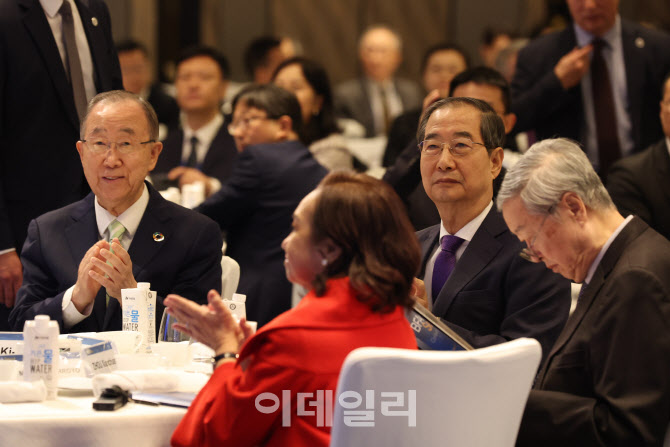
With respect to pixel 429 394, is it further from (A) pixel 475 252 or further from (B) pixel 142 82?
(B) pixel 142 82

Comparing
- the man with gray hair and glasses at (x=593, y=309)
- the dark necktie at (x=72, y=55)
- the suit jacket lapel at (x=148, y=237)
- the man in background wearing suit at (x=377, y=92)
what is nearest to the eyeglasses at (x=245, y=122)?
the dark necktie at (x=72, y=55)

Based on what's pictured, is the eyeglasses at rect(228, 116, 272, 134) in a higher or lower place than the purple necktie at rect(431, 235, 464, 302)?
higher

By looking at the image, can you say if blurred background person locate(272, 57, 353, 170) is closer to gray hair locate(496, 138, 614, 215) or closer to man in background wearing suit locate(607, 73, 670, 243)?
man in background wearing suit locate(607, 73, 670, 243)

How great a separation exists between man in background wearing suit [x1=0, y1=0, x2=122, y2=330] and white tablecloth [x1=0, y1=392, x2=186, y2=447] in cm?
154

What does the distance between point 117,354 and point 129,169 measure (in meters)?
0.83

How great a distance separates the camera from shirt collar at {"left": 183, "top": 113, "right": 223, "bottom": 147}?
5.79m

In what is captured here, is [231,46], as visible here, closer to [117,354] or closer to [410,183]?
[410,183]

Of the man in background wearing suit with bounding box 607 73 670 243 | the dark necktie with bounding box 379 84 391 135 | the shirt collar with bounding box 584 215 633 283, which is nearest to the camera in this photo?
the shirt collar with bounding box 584 215 633 283

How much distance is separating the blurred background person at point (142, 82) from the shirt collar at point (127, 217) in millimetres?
4052

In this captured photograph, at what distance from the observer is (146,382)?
6.95 ft

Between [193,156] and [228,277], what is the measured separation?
8.63 feet

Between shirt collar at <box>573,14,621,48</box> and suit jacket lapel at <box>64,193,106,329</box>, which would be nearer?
suit jacket lapel at <box>64,193,106,329</box>

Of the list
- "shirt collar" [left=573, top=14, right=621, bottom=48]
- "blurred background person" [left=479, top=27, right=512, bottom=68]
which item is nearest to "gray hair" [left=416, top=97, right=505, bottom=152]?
"shirt collar" [left=573, top=14, right=621, bottom=48]

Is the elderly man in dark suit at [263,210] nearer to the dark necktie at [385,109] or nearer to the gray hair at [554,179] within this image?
the gray hair at [554,179]
